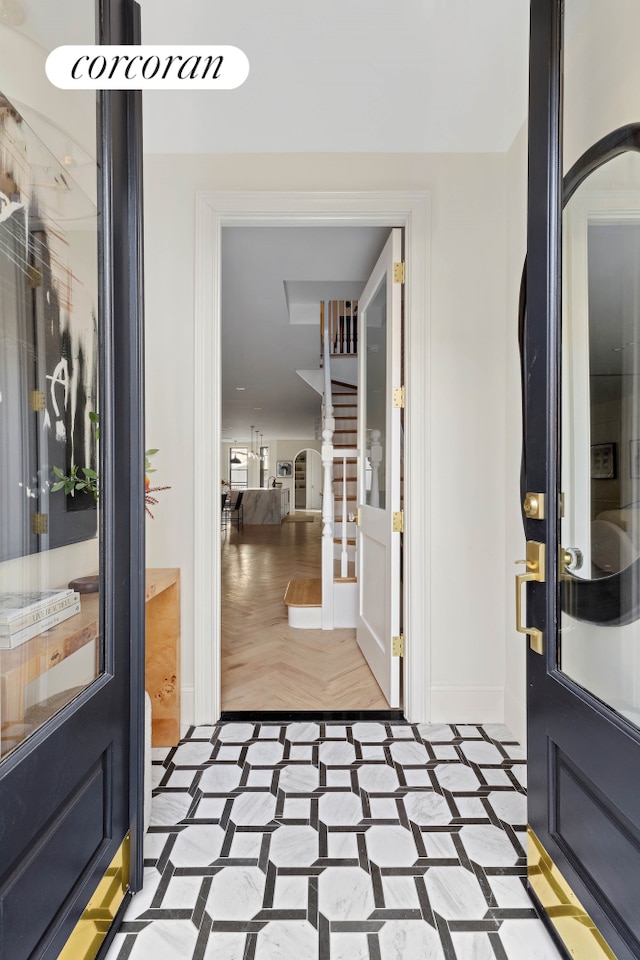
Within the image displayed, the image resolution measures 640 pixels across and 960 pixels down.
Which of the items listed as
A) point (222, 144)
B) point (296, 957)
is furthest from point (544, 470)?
point (222, 144)

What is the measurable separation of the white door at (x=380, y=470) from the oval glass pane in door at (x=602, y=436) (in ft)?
4.21

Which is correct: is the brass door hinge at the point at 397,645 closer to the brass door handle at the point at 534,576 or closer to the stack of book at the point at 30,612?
the brass door handle at the point at 534,576

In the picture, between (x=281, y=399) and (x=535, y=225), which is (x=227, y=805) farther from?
(x=281, y=399)

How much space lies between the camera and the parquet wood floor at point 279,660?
264 centimetres

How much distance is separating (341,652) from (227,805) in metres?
1.64

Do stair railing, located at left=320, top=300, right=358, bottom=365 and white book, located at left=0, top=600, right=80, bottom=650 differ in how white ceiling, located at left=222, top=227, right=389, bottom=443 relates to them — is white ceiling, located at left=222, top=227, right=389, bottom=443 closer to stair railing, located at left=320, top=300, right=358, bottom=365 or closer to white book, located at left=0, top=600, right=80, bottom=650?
stair railing, located at left=320, top=300, right=358, bottom=365

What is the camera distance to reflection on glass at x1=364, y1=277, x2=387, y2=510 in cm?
280

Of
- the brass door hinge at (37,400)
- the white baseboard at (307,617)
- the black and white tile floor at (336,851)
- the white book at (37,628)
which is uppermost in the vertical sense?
the brass door hinge at (37,400)

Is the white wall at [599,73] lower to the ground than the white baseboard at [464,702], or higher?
higher

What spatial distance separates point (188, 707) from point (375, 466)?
5.11ft

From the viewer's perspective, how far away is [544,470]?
1.29 m

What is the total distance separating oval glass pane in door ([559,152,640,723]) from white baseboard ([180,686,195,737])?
1.72 metres

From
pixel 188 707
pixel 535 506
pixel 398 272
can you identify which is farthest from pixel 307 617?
pixel 535 506

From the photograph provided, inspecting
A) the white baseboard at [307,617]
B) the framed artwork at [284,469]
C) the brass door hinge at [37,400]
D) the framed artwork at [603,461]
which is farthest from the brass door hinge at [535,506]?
the framed artwork at [284,469]
